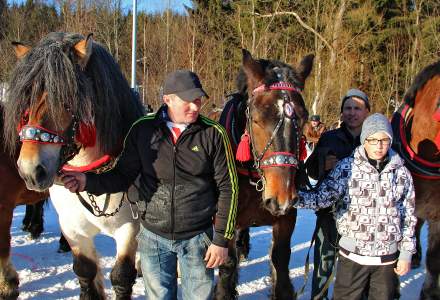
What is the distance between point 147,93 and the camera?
15383 millimetres

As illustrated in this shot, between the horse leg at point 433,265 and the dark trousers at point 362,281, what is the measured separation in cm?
103

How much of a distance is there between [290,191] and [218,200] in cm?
41

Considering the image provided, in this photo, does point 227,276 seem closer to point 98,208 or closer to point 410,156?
point 98,208

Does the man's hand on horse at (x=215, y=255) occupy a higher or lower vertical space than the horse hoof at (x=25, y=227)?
higher

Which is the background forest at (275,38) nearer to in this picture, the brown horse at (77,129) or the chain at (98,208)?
the brown horse at (77,129)

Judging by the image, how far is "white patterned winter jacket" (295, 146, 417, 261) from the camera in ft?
8.36

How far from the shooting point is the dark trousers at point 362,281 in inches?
103

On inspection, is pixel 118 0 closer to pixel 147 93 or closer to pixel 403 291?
pixel 147 93

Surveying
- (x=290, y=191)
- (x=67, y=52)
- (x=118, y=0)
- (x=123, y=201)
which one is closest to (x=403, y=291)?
(x=290, y=191)

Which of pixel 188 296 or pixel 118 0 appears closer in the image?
pixel 188 296

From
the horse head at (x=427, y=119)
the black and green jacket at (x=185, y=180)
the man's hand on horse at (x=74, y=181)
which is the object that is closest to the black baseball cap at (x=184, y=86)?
the black and green jacket at (x=185, y=180)

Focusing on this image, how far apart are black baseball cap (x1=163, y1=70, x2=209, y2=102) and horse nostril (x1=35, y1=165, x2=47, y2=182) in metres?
0.76

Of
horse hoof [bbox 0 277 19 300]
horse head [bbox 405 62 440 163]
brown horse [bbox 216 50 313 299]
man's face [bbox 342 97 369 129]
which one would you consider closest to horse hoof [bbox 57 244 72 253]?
horse hoof [bbox 0 277 19 300]

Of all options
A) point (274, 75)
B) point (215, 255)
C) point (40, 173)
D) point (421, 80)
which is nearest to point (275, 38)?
point (421, 80)
